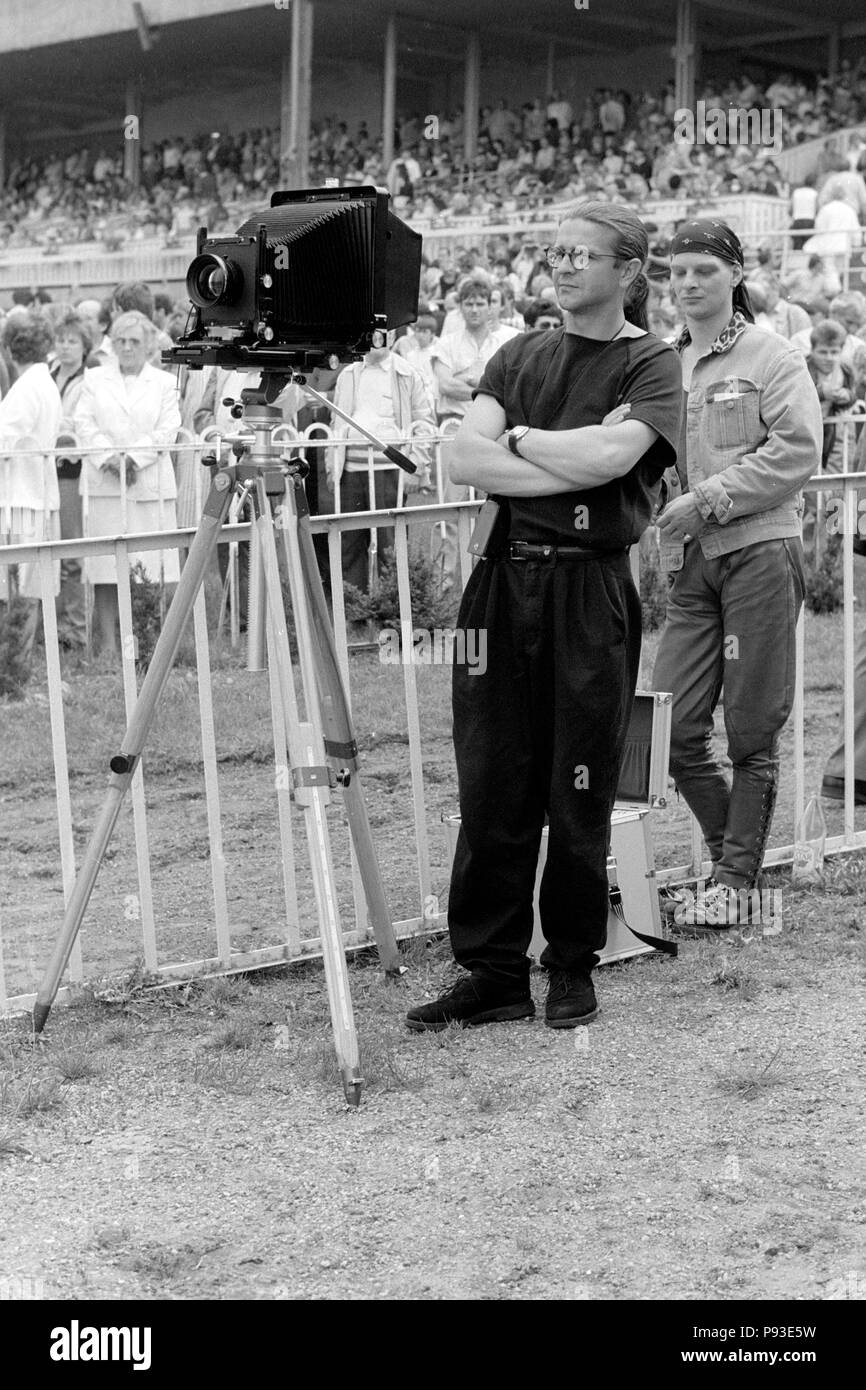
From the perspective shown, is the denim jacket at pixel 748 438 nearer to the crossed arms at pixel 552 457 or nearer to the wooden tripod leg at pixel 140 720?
the crossed arms at pixel 552 457

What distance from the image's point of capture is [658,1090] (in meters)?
4.08

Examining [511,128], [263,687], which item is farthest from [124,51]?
[263,687]

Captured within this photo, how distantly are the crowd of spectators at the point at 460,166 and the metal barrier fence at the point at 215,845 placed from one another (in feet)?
61.7

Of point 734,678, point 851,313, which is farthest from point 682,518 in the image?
point 851,313

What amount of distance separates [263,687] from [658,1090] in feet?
14.7

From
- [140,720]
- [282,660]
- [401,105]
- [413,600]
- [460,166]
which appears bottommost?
[413,600]

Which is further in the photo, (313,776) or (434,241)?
(434,241)

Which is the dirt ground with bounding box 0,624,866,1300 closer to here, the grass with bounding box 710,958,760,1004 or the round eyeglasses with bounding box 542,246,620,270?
the grass with bounding box 710,958,760,1004

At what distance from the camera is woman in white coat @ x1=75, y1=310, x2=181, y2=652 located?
946cm

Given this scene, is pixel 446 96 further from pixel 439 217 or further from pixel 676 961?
pixel 676 961

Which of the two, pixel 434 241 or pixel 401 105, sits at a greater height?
pixel 401 105

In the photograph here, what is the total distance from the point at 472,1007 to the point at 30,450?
5.53 m

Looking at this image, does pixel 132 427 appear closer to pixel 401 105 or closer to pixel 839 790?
pixel 839 790

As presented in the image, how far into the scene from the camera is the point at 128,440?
953cm
